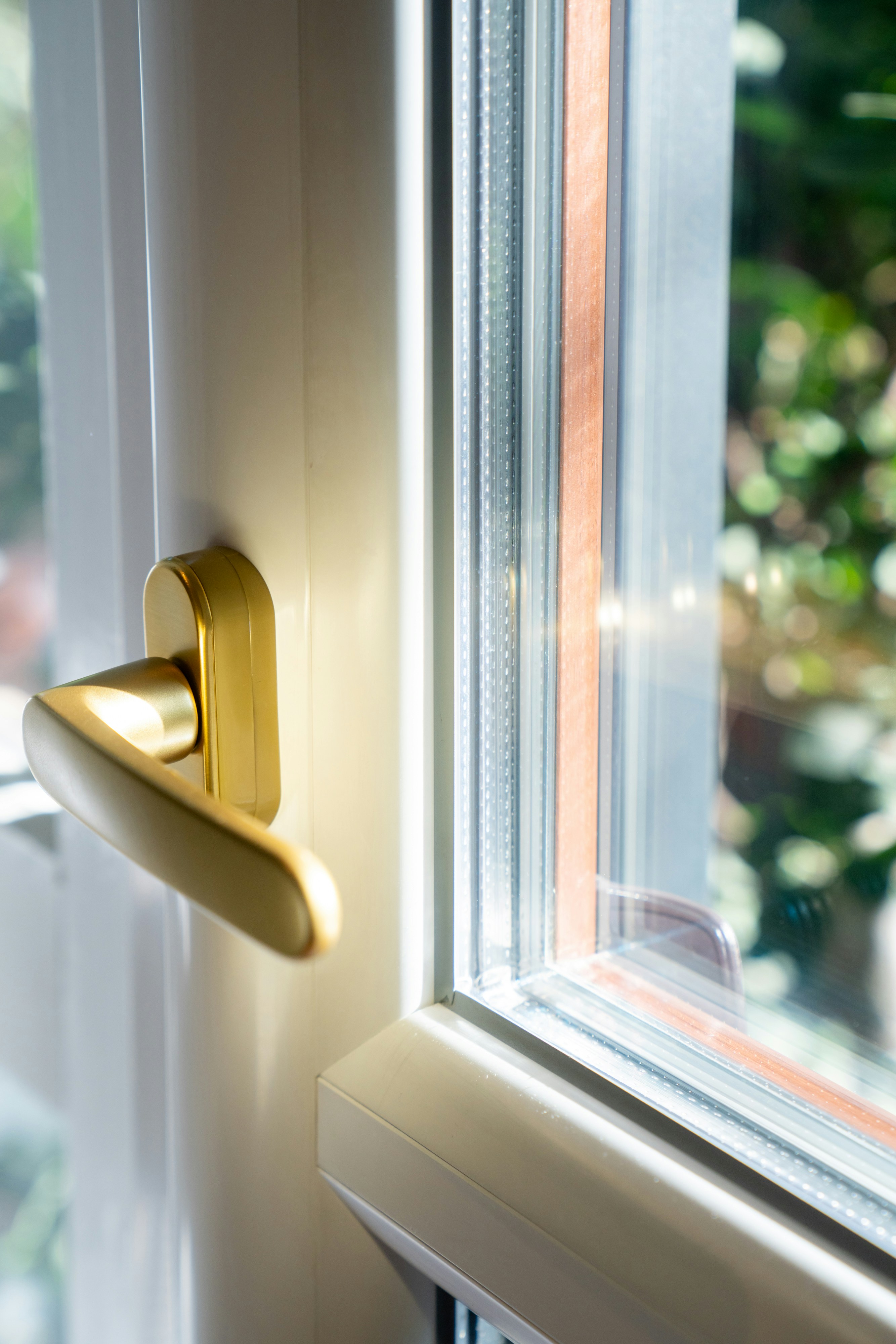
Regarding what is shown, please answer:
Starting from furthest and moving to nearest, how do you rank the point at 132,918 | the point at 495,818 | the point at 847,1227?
the point at 132,918, the point at 495,818, the point at 847,1227

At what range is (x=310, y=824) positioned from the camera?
0.34 metres

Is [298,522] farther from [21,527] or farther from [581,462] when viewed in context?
[21,527]

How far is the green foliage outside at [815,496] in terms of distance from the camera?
0.71ft

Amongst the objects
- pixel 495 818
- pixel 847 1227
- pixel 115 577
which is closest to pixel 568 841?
pixel 495 818

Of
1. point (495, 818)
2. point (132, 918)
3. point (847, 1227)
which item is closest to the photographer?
point (847, 1227)

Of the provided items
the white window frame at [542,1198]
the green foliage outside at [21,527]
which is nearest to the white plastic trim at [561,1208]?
the white window frame at [542,1198]

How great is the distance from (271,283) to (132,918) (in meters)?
0.27

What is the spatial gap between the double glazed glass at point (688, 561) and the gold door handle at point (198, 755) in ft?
0.21

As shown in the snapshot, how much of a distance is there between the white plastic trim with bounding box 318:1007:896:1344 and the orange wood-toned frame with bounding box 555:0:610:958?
0.05m

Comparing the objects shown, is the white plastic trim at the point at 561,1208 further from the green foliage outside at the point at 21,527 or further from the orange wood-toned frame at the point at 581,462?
the green foliage outside at the point at 21,527

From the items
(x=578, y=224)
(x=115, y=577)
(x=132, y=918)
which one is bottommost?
(x=132, y=918)

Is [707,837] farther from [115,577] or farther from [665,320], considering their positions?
[115,577]

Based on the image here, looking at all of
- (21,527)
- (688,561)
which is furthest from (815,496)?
(21,527)

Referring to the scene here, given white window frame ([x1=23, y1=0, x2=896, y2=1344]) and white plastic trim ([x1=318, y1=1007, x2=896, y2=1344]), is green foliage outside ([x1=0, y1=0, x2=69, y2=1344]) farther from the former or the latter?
white plastic trim ([x1=318, y1=1007, x2=896, y2=1344])
